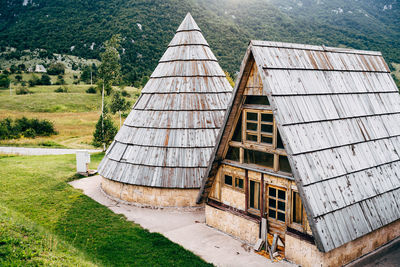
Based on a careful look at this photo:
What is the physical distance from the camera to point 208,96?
Result: 1658cm

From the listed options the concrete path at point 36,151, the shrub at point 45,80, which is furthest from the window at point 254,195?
the shrub at point 45,80

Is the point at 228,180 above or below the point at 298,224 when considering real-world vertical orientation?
above

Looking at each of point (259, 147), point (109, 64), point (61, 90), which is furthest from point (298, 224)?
point (61, 90)

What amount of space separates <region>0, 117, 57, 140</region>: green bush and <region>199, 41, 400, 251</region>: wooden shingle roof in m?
37.9

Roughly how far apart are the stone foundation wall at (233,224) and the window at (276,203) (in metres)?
0.81

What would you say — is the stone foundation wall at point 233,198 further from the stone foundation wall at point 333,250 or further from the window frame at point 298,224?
the stone foundation wall at point 333,250

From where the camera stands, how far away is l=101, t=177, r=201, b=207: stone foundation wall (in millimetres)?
14805

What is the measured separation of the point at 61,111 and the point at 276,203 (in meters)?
57.5

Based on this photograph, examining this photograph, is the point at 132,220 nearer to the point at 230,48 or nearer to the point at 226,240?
the point at 226,240

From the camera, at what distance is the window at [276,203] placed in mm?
10078

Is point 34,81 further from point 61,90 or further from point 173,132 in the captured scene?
point 173,132

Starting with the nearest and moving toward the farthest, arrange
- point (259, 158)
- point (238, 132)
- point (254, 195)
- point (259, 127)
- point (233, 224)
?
1. point (259, 127)
2. point (259, 158)
3. point (254, 195)
4. point (238, 132)
5. point (233, 224)

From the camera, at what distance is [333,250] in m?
9.07

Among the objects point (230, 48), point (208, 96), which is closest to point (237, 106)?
point (208, 96)
